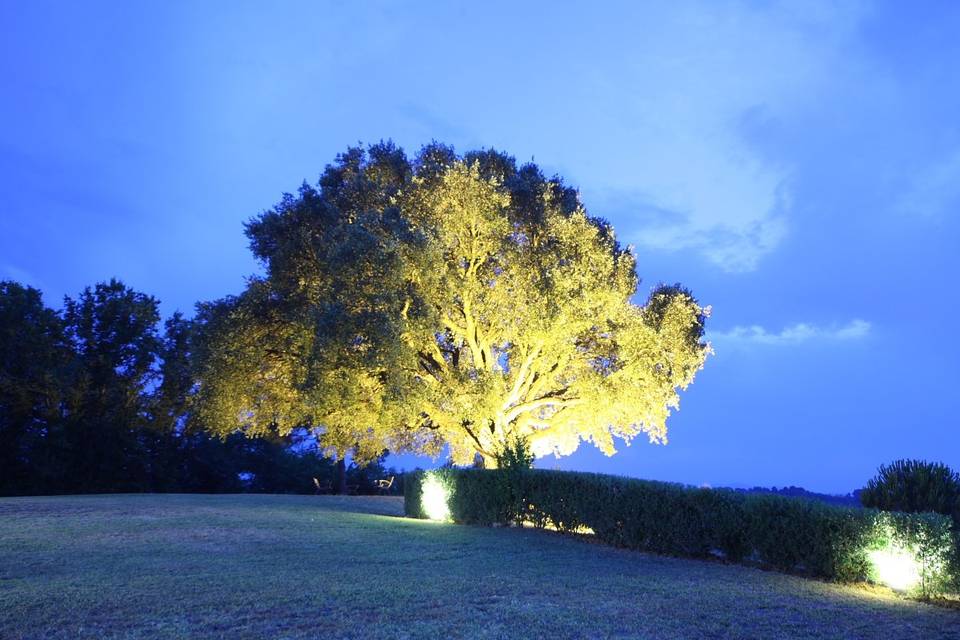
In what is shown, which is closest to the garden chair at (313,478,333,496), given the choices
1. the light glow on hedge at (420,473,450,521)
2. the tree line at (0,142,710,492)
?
the tree line at (0,142,710,492)

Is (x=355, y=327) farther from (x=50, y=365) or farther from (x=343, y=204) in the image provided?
(x=50, y=365)

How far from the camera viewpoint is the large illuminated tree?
21.2 meters

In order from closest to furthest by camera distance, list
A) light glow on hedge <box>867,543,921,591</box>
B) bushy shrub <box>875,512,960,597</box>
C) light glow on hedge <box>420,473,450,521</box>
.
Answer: bushy shrub <box>875,512,960,597</box>
light glow on hedge <box>867,543,921,591</box>
light glow on hedge <box>420,473,450,521</box>

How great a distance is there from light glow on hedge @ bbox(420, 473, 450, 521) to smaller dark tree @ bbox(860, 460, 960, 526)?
11525mm

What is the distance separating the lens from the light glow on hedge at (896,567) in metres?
10.7

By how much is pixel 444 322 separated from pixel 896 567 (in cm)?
1525

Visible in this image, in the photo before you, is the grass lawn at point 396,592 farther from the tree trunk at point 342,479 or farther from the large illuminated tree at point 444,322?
the tree trunk at point 342,479

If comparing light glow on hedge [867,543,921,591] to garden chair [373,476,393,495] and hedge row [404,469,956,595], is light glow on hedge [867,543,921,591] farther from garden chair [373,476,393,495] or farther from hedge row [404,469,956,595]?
garden chair [373,476,393,495]

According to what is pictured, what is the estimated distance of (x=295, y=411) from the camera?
24.3 meters

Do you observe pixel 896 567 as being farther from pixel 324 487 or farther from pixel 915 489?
pixel 324 487

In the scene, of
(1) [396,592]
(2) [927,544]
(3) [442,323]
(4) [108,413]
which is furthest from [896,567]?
(4) [108,413]

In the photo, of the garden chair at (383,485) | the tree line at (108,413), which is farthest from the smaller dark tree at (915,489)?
the garden chair at (383,485)

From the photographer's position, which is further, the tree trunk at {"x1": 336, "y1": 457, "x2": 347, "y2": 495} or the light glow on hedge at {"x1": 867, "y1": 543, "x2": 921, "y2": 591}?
the tree trunk at {"x1": 336, "y1": 457, "x2": 347, "y2": 495}

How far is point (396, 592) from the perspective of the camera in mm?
9125
